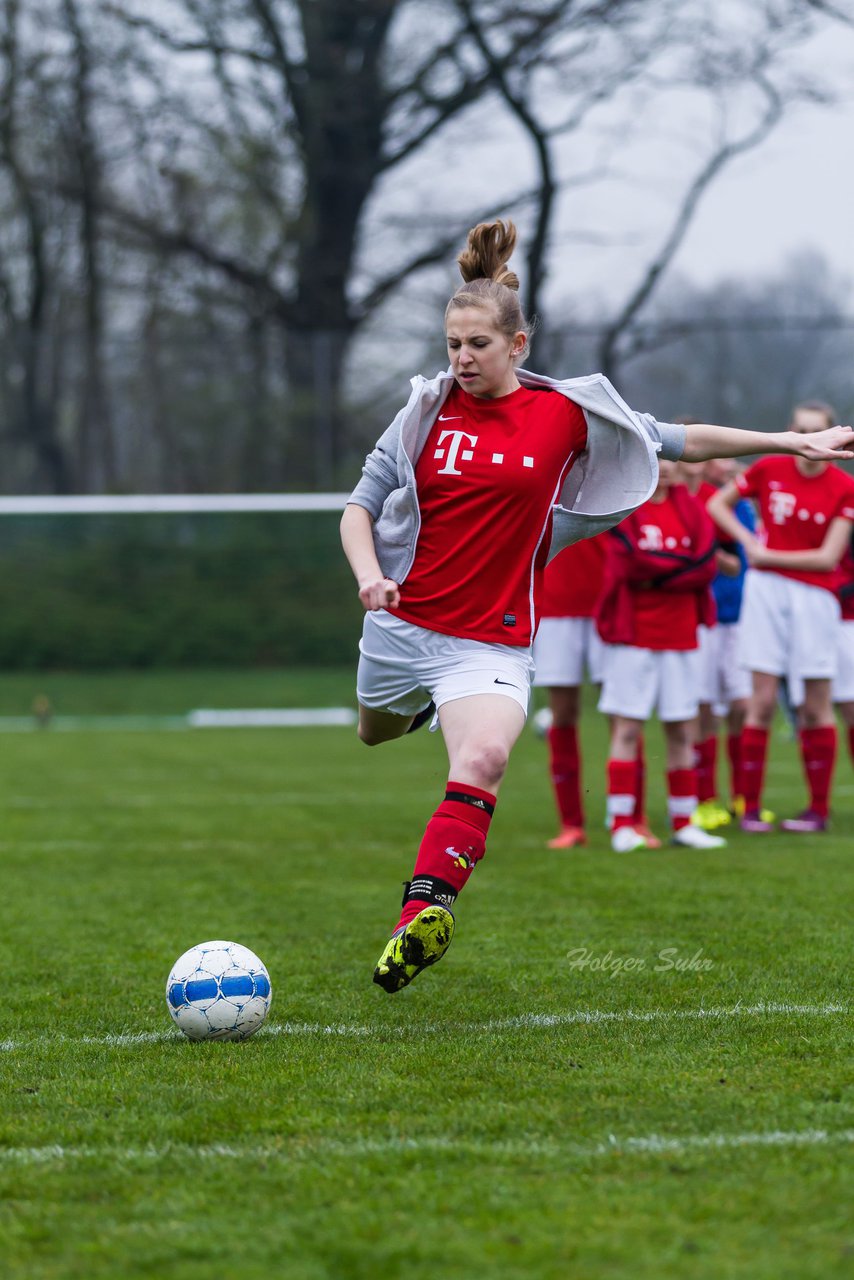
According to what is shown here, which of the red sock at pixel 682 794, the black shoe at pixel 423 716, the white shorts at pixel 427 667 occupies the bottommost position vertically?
the red sock at pixel 682 794

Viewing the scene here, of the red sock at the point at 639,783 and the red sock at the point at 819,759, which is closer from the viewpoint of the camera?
the red sock at the point at 639,783

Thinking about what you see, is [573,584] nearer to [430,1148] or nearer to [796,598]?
[796,598]

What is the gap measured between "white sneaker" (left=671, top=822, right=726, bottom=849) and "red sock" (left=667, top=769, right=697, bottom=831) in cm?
7

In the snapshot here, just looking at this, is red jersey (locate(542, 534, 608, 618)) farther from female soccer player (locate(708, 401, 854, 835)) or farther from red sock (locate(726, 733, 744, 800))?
red sock (locate(726, 733, 744, 800))

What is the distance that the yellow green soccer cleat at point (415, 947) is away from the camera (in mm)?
4047

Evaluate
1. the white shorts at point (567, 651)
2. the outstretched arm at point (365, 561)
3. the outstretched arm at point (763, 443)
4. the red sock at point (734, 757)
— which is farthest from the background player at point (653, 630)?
the outstretched arm at point (365, 561)

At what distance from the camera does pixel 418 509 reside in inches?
187

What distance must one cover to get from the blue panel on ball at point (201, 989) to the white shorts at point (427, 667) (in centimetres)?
106

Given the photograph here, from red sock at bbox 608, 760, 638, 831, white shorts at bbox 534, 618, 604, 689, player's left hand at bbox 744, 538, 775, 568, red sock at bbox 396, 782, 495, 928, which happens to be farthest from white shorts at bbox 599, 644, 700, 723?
red sock at bbox 396, 782, 495, 928

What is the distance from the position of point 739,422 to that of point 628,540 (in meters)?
15.1

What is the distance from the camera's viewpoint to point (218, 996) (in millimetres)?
4125

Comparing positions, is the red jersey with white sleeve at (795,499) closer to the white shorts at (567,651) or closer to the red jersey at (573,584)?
the red jersey at (573,584)

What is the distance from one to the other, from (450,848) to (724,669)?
588cm

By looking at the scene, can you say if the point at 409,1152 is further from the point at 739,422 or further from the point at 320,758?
the point at 739,422
